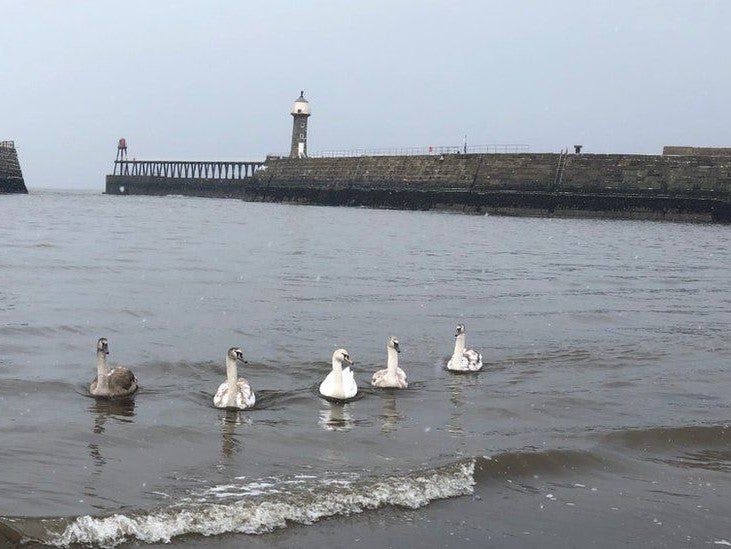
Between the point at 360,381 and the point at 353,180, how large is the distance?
229ft

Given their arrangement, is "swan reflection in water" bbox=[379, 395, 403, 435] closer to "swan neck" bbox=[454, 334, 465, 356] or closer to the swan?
"swan neck" bbox=[454, 334, 465, 356]

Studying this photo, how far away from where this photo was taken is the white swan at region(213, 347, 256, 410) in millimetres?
9711

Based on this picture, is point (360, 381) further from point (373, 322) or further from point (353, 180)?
point (353, 180)

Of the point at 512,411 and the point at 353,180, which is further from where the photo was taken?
the point at 353,180

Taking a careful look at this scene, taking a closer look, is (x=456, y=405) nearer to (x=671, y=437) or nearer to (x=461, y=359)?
(x=461, y=359)

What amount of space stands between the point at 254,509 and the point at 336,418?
9.65 ft

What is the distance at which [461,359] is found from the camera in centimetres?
1206

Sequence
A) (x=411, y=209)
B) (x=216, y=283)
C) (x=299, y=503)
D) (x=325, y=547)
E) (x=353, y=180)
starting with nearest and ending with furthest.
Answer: (x=325, y=547) → (x=299, y=503) → (x=216, y=283) → (x=411, y=209) → (x=353, y=180)

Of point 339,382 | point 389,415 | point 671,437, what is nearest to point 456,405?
point 389,415

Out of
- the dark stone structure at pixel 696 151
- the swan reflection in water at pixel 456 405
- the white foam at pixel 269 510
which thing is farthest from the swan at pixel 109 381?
the dark stone structure at pixel 696 151

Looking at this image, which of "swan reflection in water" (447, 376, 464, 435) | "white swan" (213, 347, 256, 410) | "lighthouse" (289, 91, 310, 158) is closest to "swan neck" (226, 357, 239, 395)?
"white swan" (213, 347, 256, 410)

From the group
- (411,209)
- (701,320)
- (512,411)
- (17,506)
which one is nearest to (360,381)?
(512,411)

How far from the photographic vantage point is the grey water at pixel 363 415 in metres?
6.66

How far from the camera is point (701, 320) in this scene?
16781 millimetres
